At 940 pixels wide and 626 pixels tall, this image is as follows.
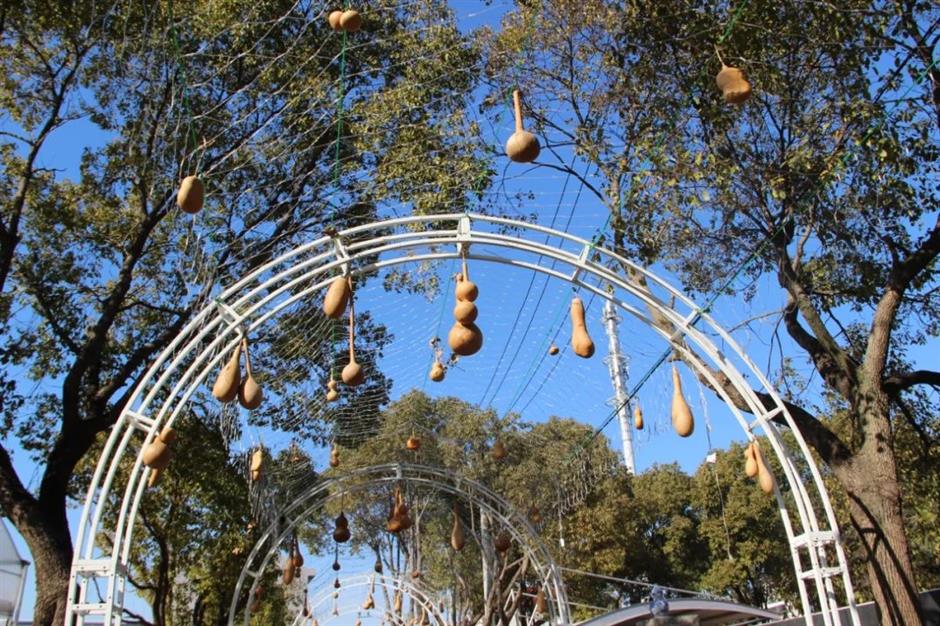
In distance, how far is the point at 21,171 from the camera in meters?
10.5

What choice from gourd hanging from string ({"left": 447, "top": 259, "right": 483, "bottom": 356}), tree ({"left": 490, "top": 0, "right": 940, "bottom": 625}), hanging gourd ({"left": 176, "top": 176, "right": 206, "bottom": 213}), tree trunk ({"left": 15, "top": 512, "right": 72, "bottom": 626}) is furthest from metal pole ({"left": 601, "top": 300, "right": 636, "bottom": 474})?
tree trunk ({"left": 15, "top": 512, "right": 72, "bottom": 626})

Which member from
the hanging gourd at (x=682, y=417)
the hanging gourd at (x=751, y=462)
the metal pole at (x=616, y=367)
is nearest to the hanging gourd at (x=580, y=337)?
the hanging gourd at (x=682, y=417)

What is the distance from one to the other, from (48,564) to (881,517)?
27.1 ft

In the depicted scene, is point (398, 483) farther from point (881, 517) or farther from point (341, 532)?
point (881, 517)

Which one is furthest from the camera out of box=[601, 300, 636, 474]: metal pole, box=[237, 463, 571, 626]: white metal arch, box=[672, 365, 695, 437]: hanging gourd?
box=[237, 463, 571, 626]: white metal arch

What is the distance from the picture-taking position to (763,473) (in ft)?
15.7

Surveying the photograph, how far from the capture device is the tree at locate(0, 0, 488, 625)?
7.91m

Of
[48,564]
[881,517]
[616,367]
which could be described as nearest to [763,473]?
[881,517]

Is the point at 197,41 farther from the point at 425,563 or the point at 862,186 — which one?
the point at 425,563

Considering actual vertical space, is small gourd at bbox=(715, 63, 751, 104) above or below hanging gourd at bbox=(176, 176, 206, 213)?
above

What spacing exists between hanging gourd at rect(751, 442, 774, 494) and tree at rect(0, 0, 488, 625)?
3793 mm

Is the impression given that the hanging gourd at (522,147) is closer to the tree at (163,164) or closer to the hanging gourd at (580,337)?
the hanging gourd at (580,337)

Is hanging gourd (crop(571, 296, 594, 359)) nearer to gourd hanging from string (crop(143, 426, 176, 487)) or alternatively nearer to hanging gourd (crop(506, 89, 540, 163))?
hanging gourd (crop(506, 89, 540, 163))

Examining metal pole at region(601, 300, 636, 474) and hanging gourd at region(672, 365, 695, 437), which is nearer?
hanging gourd at region(672, 365, 695, 437)
